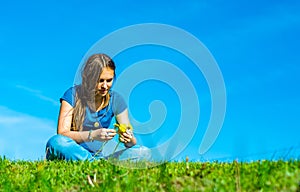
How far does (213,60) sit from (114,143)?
2559mm

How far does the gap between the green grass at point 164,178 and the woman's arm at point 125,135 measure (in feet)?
4.06

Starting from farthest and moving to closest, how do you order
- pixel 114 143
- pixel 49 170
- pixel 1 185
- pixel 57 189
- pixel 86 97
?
pixel 86 97 < pixel 114 143 < pixel 49 170 < pixel 1 185 < pixel 57 189

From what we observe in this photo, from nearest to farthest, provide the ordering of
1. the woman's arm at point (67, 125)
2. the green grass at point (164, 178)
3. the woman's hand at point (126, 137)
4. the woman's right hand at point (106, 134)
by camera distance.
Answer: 1. the green grass at point (164, 178)
2. the woman's right hand at point (106, 134)
3. the woman's hand at point (126, 137)
4. the woman's arm at point (67, 125)

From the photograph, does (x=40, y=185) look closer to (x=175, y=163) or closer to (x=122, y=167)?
(x=122, y=167)

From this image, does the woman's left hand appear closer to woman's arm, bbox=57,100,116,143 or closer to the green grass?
woman's arm, bbox=57,100,116,143

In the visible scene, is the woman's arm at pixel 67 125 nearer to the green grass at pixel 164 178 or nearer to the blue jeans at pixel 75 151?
the blue jeans at pixel 75 151

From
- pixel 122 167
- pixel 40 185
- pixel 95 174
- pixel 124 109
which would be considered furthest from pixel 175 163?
pixel 124 109

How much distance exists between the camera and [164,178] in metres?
7.05

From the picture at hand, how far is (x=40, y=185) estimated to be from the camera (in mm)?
7688

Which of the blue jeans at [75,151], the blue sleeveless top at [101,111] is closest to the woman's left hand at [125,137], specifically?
the blue jeans at [75,151]

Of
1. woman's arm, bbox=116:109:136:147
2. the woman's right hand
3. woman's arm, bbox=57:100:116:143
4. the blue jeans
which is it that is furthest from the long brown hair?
the woman's right hand

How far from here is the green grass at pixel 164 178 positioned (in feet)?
21.0

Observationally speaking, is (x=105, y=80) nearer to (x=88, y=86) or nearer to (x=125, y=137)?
(x=88, y=86)

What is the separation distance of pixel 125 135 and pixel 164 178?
3.07 m
